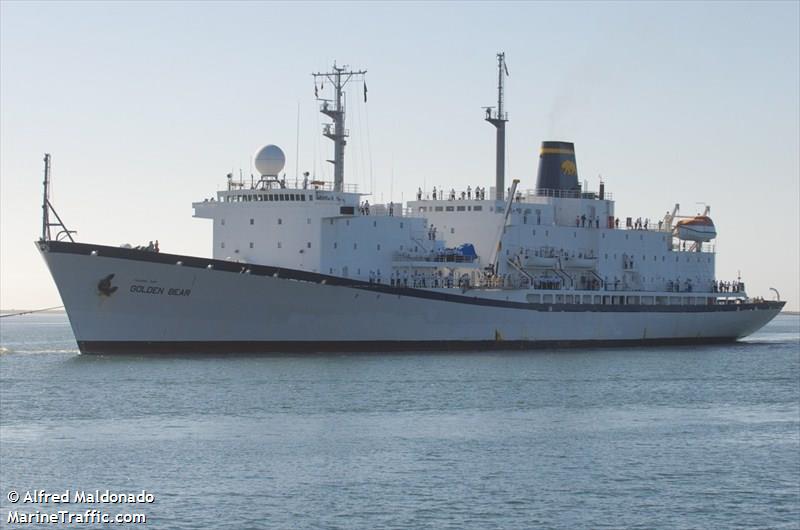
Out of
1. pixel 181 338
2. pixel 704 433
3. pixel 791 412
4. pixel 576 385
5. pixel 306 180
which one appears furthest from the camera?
pixel 306 180

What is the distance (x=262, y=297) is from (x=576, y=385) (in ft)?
41.0

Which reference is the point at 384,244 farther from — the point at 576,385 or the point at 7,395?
the point at 7,395

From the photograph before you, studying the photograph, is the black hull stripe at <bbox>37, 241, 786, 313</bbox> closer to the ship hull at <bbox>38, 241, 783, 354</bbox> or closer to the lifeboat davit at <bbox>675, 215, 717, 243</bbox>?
the ship hull at <bbox>38, 241, 783, 354</bbox>

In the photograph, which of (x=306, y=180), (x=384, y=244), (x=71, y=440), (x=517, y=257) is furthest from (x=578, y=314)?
(x=71, y=440)

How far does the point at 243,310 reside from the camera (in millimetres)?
49688

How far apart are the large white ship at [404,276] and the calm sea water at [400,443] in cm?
215

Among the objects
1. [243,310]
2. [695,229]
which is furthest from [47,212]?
[695,229]

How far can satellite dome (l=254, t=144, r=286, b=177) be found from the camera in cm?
5447

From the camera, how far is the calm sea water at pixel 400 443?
24484 millimetres

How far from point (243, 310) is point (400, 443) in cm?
1993

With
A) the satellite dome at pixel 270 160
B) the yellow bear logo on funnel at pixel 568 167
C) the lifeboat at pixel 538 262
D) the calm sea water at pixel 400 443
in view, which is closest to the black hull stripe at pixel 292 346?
the calm sea water at pixel 400 443

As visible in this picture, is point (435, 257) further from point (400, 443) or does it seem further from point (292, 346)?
point (400, 443)

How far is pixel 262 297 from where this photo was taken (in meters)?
49.5

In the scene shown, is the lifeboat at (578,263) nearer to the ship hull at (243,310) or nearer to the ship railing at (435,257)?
the ship railing at (435,257)
